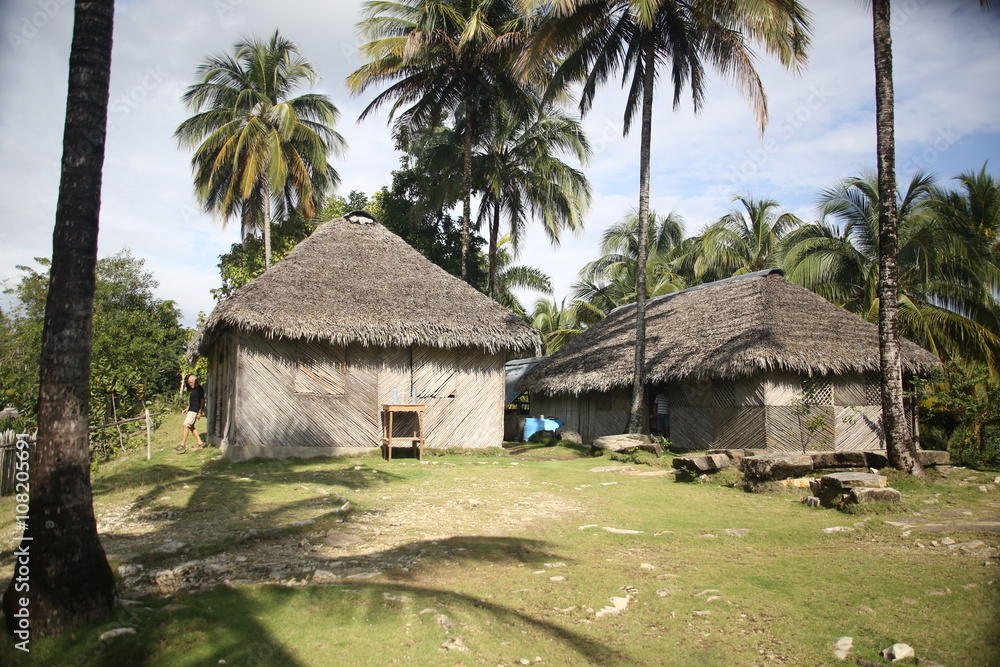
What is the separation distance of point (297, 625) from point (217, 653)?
0.51 metres

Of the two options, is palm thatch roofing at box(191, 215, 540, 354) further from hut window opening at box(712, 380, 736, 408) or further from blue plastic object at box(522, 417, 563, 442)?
blue plastic object at box(522, 417, 563, 442)

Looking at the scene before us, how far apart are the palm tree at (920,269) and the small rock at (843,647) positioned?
12.3 meters

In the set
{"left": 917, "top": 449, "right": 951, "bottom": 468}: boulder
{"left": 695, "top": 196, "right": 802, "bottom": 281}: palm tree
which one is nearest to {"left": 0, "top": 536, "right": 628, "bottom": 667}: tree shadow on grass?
{"left": 917, "top": 449, "right": 951, "bottom": 468}: boulder

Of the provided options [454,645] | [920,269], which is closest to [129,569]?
[454,645]

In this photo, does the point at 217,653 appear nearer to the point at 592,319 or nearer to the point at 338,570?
the point at 338,570

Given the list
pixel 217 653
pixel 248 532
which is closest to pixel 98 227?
pixel 217 653

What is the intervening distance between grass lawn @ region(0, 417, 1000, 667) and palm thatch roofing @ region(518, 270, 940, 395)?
5702mm

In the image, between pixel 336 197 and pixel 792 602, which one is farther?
pixel 336 197

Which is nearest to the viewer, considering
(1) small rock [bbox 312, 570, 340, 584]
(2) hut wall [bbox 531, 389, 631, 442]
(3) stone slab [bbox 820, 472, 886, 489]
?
(1) small rock [bbox 312, 570, 340, 584]

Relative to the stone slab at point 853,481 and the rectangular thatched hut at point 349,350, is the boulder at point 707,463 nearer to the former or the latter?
the stone slab at point 853,481

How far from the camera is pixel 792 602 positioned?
14.3ft

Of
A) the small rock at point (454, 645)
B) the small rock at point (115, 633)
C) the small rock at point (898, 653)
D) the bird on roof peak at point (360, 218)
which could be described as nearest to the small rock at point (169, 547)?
the small rock at point (115, 633)

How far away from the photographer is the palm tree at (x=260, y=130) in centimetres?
2080

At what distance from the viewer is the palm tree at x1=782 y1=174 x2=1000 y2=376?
1695cm
